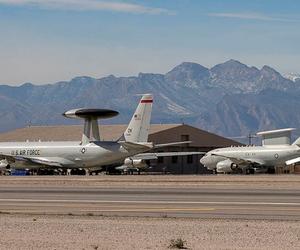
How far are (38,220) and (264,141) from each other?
104 m

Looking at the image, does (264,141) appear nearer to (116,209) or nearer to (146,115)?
(146,115)

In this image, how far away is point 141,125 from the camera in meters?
89.8

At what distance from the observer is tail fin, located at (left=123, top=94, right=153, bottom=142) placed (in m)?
89.7

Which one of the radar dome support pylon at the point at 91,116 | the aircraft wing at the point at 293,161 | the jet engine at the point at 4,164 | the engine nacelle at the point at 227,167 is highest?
the radar dome support pylon at the point at 91,116

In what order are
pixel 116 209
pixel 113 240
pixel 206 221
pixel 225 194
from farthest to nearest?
pixel 225 194 < pixel 116 209 < pixel 206 221 < pixel 113 240

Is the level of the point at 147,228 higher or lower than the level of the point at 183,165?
lower

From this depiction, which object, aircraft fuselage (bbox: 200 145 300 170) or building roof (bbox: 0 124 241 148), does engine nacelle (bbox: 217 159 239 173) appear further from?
building roof (bbox: 0 124 241 148)

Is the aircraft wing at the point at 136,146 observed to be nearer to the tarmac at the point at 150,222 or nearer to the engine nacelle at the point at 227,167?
the engine nacelle at the point at 227,167

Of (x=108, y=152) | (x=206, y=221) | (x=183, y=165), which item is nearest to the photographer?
(x=206, y=221)

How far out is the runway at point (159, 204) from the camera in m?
30.6

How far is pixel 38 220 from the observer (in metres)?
27.5

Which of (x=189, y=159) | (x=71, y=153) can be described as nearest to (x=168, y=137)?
(x=189, y=159)

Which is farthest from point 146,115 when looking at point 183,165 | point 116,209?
point 116,209

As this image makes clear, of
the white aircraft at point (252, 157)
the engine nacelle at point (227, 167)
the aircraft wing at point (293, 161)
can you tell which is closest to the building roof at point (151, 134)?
the white aircraft at point (252, 157)
